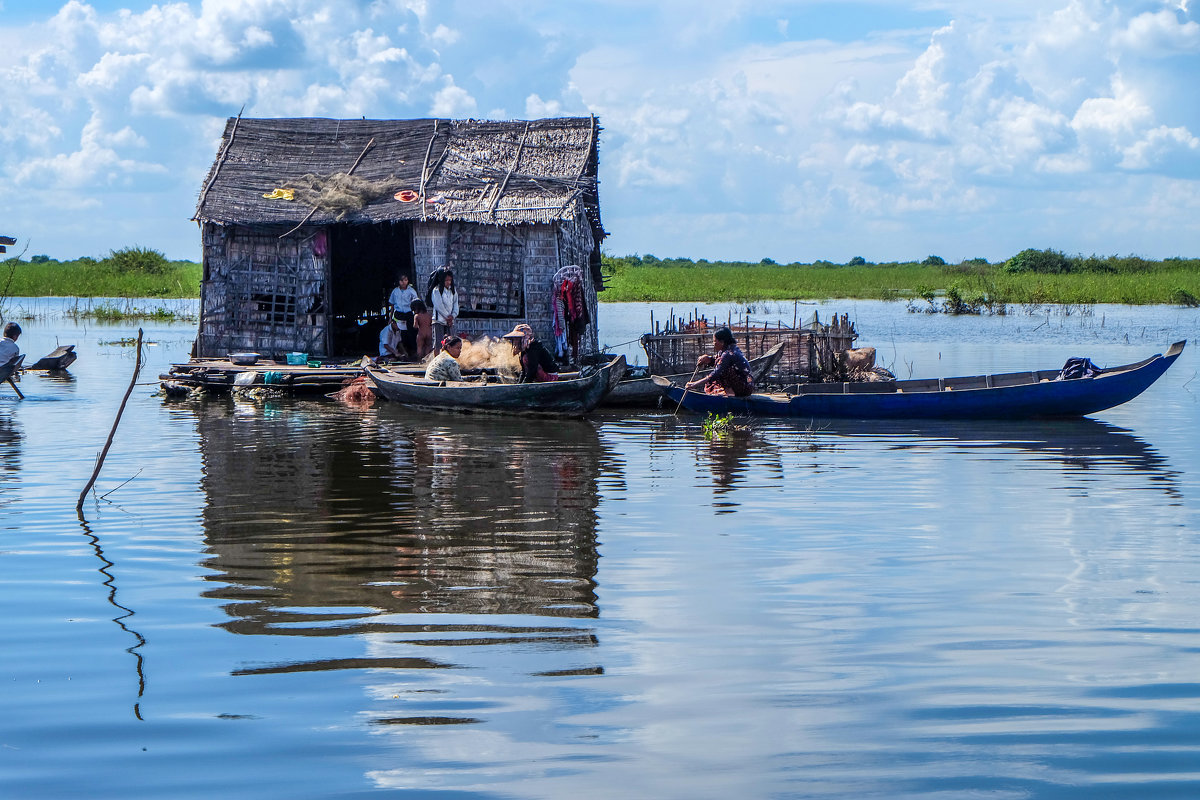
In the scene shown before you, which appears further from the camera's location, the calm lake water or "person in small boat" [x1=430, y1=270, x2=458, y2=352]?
"person in small boat" [x1=430, y1=270, x2=458, y2=352]

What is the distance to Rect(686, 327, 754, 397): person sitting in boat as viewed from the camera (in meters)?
13.1

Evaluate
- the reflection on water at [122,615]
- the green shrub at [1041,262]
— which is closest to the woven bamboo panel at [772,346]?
the reflection on water at [122,615]

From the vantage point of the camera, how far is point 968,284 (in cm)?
4209

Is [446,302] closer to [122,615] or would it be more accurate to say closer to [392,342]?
[392,342]

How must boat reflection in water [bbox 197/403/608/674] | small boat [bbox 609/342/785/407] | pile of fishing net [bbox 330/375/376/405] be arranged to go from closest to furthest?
boat reflection in water [bbox 197/403/608/674] < small boat [bbox 609/342/785/407] < pile of fishing net [bbox 330/375/376/405]

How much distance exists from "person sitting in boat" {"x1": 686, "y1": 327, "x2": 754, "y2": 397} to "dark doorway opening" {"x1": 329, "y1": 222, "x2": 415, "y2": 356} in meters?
7.16

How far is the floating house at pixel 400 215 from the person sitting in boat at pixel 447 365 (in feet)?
7.08

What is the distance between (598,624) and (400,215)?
36.8 feet

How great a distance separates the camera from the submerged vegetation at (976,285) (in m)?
38.1

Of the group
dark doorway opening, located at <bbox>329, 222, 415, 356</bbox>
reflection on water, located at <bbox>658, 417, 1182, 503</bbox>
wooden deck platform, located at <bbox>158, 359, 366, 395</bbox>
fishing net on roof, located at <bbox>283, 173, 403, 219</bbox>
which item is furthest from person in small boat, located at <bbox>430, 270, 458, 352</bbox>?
reflection on water, located at <bbox>658, 417, 1182, 503</bbox>

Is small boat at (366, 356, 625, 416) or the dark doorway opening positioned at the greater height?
the dark doorway opening

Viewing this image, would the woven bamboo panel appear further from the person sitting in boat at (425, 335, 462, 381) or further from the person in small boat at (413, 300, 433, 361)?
the person in small boat at (413, 300, 433, 361)

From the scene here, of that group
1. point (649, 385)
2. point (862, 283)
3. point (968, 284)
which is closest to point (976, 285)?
point (968, 284)

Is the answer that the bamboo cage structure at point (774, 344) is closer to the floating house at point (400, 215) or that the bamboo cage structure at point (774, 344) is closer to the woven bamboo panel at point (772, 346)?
the woven bamboo panel at point (772, 346)
